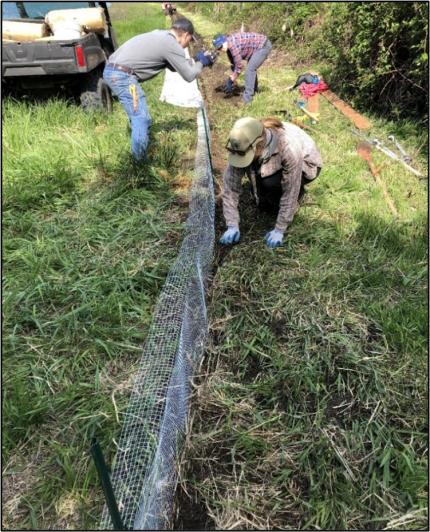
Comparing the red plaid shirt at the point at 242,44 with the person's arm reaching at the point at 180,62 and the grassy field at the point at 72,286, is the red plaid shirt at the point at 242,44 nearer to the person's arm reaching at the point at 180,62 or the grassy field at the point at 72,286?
the grassy field at the point at 72,286

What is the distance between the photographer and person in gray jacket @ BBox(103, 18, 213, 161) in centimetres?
390

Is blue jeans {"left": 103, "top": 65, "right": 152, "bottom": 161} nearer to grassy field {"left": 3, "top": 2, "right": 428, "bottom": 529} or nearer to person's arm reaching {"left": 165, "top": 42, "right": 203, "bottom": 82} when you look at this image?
grassy field {"left": 3, "top": 2, "right": 428, "bottom": 529}

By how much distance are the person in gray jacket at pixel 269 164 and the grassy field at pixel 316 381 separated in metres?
0.26

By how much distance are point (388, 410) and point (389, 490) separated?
0.37 m

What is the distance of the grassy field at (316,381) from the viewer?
1620 millimetres

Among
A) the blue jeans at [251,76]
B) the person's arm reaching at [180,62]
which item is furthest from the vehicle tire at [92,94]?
the blue jeans at [251,76]

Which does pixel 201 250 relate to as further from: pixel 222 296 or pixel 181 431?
pixel 181 431

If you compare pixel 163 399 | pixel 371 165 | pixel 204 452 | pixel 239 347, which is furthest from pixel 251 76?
pixel 204 452

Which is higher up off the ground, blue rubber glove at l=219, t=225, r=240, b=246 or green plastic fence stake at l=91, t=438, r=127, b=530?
green plastic fence stake at l=91, t=438, r=127, b=530

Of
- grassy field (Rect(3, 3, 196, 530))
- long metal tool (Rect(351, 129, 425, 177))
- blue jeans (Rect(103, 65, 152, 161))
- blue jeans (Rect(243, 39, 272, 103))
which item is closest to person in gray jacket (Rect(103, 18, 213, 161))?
blue jeans (Rect(103, 65, 152, 161))

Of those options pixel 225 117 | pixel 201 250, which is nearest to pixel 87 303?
pixel 201 250

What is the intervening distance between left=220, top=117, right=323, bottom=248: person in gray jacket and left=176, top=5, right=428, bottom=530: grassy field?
26 centimetres

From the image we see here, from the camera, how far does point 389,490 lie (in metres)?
1.62

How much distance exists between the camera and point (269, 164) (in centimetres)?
271
